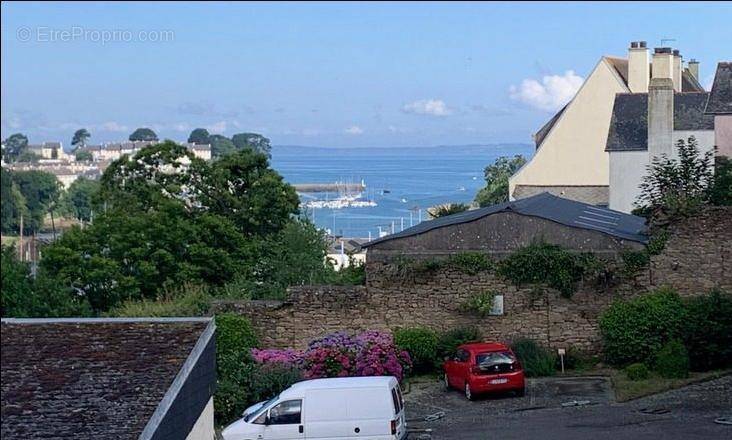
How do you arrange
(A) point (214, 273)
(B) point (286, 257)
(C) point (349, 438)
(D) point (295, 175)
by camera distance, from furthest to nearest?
(D) point (295, 175) → (A) point (214, 273) → (B) point (286, 257) → (C) point (349, 438)

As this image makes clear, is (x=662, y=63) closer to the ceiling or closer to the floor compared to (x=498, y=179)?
closer to the ceiling

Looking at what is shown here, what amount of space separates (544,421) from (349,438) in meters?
Answer: 4.15

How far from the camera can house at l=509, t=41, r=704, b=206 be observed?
2024 inches

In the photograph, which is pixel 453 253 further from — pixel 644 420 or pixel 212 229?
pixel 212 229

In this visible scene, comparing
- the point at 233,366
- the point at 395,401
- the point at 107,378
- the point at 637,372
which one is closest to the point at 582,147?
the point at 637,372

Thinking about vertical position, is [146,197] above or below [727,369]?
above

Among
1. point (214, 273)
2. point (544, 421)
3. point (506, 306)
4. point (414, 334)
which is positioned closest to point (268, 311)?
point (414, 334)

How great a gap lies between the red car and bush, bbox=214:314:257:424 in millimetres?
4465

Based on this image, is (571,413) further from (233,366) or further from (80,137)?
(80,137)

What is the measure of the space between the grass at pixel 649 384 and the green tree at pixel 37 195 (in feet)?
83.8

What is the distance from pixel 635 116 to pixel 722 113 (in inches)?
447

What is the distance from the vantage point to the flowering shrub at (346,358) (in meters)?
25.0

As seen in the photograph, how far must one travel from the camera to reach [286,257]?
3900 cm

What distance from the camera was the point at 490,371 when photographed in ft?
78.9
